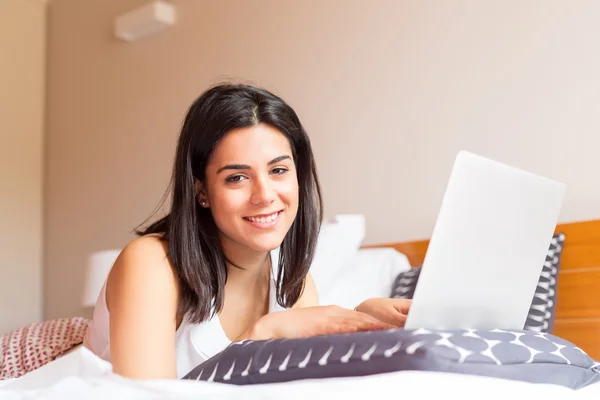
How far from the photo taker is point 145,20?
3.30 metres

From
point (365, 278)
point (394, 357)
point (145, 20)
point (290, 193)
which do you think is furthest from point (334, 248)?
point (145, 20)

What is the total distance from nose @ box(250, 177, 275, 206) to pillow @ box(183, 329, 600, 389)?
1.31 feet

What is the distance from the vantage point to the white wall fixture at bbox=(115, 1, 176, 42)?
3256mm

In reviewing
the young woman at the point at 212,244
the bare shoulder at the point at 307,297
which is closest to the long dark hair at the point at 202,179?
the young woman at the point at 212,244

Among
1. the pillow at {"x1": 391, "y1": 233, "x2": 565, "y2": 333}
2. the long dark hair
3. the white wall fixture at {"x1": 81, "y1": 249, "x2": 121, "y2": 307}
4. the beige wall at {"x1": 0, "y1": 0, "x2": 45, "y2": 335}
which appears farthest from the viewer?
the beige wall at {"x1": 0, "y1": 0, "x2": 45, "y2": 335}

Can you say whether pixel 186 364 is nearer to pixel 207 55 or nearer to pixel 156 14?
pixel 207 55

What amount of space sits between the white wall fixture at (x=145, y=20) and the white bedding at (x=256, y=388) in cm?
266

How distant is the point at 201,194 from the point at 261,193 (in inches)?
6.3

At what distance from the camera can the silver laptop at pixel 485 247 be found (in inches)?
36.8

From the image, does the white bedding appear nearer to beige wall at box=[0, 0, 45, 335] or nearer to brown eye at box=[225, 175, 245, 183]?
brown eye at box=[225, 175, 245, 183]

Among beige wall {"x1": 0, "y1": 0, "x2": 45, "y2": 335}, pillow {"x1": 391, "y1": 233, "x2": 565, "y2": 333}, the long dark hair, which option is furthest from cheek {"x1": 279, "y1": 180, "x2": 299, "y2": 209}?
beige wall {"x1": 0, "y1": 0, "x2": 45, "y2": 335}

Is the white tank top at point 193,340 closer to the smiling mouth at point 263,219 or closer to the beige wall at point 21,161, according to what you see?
the smiling mouth at point 263,219

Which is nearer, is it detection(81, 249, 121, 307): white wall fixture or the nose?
the nose

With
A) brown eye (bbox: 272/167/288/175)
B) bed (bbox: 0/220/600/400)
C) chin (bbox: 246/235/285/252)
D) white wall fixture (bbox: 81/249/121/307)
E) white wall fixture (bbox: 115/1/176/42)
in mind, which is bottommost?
white wall fixture (bbox: 81/249/121/307)
